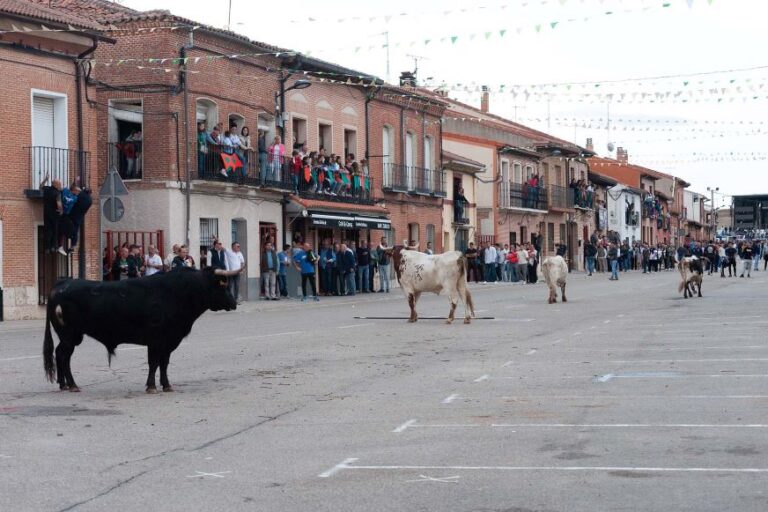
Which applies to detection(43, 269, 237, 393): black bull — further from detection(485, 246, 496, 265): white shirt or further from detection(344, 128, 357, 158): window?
detection(485, 246, 496, 265): white shirt

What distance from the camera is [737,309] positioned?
26562 millimetres

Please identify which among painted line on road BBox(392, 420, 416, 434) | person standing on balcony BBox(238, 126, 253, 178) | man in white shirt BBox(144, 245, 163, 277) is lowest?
painted line on road BBox(392, 420, 416, 434)

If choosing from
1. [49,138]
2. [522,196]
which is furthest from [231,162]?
[522,196]

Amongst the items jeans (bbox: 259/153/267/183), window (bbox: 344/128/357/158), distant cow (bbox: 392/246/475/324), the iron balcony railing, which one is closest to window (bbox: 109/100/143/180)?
jeans (bbox: 259/153/267/183)

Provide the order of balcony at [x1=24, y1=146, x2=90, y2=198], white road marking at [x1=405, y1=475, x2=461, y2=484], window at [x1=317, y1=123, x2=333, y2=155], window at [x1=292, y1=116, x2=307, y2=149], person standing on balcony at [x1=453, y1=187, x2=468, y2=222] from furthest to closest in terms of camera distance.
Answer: person standing on balcony at [x1=453, y1=187, x2=468, y2=222], window at [x1=317, y1=123, x2=333, y2=155], window at [x1=292, y1=116, x2=307, y2=149], balcony at [x1=24, y1=146, x2=90, y2=198], white road marking at [x1=405, y1=475, x2=461, y2=484]

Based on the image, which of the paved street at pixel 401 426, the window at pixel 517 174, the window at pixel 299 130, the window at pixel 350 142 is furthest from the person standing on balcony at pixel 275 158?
the window at pixel 517 174

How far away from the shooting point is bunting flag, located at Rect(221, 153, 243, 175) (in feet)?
116

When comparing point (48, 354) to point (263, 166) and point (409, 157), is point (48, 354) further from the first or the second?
point (409, 157)

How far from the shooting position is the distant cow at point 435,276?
75.4 feet

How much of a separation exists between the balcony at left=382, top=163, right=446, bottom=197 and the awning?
3.12 meters

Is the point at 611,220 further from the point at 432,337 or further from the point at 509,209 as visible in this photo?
the point at 432,337

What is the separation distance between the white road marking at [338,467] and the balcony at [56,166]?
21318 mm

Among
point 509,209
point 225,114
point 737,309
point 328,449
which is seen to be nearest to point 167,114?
point 225,114

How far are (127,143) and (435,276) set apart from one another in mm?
14172
